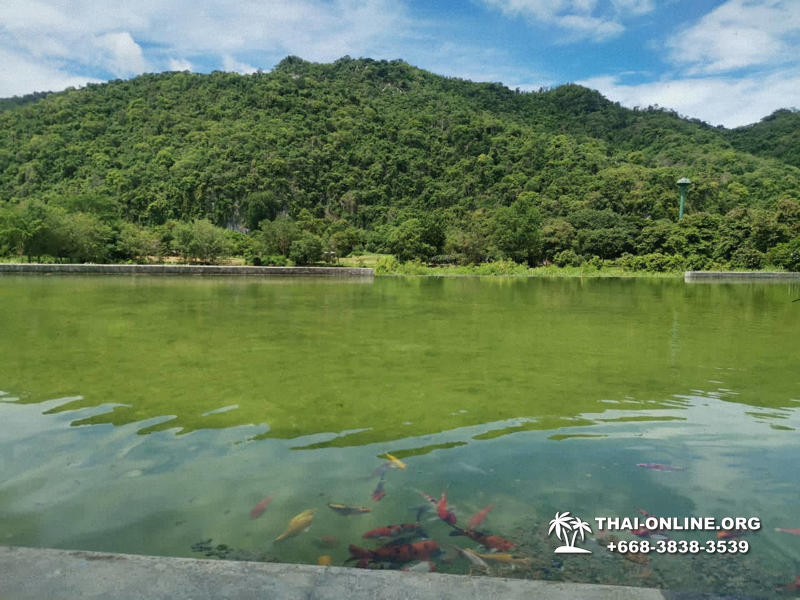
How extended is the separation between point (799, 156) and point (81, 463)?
104 m

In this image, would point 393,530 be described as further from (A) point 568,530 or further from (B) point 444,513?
(A) point 568,530

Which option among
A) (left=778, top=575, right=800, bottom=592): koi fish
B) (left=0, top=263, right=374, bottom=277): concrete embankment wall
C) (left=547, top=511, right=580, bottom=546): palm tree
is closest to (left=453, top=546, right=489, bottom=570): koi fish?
(left=547, top=511, right=580, bottom=546): palm tree

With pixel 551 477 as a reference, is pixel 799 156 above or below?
above

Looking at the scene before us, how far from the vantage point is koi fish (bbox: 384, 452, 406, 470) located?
415 cm

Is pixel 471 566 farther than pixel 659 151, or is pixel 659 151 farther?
pixel 659 151

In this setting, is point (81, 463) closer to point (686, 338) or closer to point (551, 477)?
point (551, 477)

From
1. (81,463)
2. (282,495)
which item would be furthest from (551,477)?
(81,463)

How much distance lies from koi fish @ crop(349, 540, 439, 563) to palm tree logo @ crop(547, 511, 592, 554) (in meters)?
0.66

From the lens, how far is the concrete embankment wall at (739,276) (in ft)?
133

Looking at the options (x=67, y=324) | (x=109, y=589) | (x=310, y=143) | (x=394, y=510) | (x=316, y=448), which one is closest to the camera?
(x=109, y=589)

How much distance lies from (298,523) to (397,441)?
158 centimetres

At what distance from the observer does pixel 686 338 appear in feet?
35.5

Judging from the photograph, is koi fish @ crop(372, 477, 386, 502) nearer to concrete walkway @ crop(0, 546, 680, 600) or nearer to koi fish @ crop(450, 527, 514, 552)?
koi fish @ crop(450, 527, 514, 552)

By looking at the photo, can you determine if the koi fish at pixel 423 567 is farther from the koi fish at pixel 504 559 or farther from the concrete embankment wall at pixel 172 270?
the concrete embankment wall at pixel 172 270
